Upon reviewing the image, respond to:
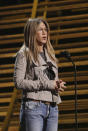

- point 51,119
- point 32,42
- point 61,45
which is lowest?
point 51,119

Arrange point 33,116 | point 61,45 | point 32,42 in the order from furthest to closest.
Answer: point 61,45
point 32,42
point 33,116

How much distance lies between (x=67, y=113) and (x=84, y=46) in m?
1.08

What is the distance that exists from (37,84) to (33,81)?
4 centimetres

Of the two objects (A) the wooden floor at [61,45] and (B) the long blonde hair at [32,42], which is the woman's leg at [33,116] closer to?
(B) the long blonde hair at [32,42]

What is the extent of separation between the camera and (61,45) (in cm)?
549

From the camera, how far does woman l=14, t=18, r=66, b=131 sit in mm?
2672

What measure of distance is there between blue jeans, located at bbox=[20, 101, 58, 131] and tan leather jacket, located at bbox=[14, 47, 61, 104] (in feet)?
0.19

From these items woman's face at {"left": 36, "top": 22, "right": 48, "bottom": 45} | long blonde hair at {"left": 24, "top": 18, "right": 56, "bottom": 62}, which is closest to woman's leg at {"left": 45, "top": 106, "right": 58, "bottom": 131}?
long blonde hair at {"left": 24, "top": 18, "right": 56, "bottom": 62}

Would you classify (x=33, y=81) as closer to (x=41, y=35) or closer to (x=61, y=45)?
(x=41, y=35)

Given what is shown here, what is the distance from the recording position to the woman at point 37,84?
2672 mm

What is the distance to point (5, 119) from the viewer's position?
4.84 m

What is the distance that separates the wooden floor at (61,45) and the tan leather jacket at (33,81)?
196 centimetres

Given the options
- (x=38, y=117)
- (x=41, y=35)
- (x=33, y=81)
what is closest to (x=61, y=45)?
(x=41, y=35)

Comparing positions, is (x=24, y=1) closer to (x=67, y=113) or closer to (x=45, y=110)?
(x=67, y=113)
